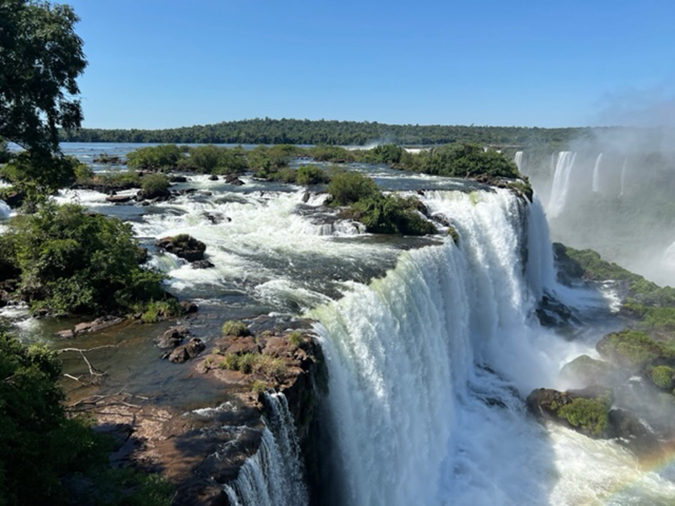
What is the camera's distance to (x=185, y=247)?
52.8 ft

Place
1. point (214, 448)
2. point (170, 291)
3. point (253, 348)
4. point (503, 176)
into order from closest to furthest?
point (214, 448) < point (253, 348) < point (170, 291) < point (503, 176)

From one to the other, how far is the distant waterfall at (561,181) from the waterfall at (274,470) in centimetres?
5270

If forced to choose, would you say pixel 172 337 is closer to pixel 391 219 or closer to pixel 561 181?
pixel 391 219

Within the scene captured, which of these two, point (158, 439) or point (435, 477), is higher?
point (158, 439)

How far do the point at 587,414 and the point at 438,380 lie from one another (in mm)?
5945

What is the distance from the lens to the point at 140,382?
28.4 ft

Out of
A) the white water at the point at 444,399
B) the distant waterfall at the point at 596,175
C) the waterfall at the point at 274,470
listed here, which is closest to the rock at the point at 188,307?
the white water at the point at 444,399

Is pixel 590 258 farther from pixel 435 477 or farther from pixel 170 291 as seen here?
pixel 170 291

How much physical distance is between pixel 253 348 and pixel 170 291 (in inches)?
205

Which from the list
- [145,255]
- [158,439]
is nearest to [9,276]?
[145,255]

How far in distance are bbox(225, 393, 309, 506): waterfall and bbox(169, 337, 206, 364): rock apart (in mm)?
2710

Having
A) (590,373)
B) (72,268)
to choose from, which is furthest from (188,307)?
(590,373)

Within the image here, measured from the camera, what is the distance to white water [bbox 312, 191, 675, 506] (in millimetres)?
10223

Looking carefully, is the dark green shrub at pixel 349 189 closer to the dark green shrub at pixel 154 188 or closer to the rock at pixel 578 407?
the dark green shrub at pixel 154 188
